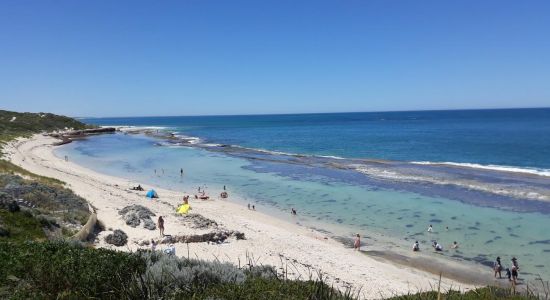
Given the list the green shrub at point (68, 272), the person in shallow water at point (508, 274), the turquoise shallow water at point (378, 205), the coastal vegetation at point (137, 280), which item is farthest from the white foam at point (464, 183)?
the green shrub at point (68, 272)

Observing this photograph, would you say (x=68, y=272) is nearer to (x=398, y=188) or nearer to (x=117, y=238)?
(x=117, y=238)

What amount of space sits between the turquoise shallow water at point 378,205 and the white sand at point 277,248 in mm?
2481

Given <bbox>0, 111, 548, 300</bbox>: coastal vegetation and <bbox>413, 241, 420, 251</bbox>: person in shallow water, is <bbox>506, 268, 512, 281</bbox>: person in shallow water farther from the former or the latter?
<bbox>0, 111, 548, 300</bbox>: coastal vegetation

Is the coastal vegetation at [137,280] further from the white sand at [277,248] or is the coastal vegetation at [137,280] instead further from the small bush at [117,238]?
the small bush at [117,238]

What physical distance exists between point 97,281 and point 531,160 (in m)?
51.7

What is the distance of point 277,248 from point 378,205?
38.2 ft

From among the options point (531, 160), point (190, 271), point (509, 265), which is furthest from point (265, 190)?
point (531, 160)

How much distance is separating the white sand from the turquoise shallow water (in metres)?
2.48

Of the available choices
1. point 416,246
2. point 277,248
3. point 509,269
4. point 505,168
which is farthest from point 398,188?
point 277,248

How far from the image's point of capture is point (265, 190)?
112ft

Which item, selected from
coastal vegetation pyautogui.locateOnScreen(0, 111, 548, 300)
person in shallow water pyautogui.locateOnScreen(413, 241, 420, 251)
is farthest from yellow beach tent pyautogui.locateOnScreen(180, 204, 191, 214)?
coastal vegetation pyautogui.locateOnScreen(0, 111, 548, 300)

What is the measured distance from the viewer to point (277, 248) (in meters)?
18.7

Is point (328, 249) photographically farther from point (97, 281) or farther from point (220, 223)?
point (97, 281)

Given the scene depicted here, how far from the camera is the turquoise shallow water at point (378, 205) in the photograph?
66.4 ft
